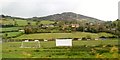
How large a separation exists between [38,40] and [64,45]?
35.4 ft

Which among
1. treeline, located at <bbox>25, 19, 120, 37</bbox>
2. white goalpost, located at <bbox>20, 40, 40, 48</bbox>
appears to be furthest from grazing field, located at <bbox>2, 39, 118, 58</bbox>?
treeline, located at <bbox>25, 19, 120, 37</bbox>

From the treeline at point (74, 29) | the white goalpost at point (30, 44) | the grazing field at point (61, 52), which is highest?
the treeline at point (74, 29)

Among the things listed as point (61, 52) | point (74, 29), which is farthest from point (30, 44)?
point (74, 29)

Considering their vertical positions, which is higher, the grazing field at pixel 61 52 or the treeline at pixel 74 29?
the treeline at pixel 74 29

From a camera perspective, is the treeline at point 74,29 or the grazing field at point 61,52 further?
the treeline at point 74,29

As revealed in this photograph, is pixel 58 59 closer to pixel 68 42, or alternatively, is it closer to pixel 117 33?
pixel 68 42

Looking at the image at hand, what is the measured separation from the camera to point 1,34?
79562 millimetres

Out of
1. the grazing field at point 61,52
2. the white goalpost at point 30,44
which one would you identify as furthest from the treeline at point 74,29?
the grazing field at point 61,52

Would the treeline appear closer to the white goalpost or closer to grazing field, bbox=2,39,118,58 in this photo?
the white goalpost

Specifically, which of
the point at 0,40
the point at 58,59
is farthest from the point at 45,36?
the point at 58,59

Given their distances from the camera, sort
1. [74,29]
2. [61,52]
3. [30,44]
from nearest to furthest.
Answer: [61,52]
[30,44]
[74,29]

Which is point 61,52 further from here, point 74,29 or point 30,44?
point 74,29

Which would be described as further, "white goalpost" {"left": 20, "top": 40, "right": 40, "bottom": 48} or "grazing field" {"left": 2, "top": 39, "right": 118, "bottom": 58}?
"white goalpost" {"left": 20, "top": 40, "right": 40, "bottom": 48}

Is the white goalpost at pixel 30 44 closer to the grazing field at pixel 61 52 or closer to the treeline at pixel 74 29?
the grazing field at pixel 61 52
